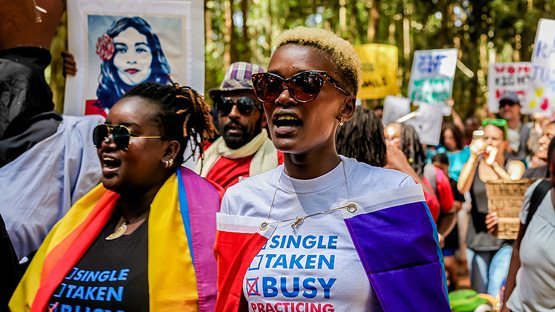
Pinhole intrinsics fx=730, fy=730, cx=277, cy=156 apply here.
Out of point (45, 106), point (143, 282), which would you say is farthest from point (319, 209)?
point (45, 106)

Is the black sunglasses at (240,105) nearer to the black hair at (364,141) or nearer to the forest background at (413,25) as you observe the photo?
the black hair at (364,141)

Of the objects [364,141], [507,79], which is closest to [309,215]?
[364,141]

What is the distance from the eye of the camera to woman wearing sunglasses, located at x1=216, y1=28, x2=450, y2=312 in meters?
2.38

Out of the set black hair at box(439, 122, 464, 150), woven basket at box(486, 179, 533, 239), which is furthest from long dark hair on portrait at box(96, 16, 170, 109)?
black hair at box(439, 122, 464, 150)

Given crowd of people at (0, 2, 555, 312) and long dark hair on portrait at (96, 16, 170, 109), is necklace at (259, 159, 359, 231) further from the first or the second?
long dark hair on portrait at (96, 16, 170, 109)

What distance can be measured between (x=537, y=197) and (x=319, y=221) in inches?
83.7

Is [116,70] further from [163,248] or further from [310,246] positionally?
[310,246]

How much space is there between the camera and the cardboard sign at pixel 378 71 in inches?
469

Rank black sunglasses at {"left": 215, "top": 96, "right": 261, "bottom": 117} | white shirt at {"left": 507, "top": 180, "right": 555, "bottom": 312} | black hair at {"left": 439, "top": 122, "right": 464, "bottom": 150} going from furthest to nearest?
1. black hair at {"left": 439, "top": 122, "right": 464, "bottom": 150}
2. black sunglasses at {"left": 215, "top": 96, "right": 261, "bottom": 117}
3. white shirt at {"left": 507, "top": 180, "right": 555, "bottom": 312}

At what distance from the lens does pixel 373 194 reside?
2469 mm

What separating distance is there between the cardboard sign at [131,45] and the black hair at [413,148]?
2.13m

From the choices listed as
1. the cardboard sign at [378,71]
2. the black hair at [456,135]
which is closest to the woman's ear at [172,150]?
the black hair at [456,135]

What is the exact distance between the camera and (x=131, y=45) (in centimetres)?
440

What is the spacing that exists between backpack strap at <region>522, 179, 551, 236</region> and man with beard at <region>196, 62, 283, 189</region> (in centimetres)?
158
